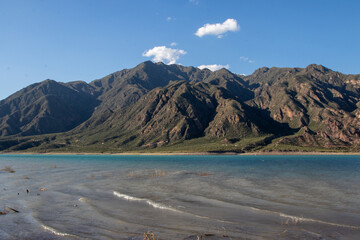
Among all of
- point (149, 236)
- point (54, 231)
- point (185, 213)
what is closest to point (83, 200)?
point (54, 231)

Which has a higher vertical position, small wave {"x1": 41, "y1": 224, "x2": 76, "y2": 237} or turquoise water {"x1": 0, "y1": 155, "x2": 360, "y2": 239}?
small wave {"x1": 41, "y1": 224, "x2": 76, "y2": 237}

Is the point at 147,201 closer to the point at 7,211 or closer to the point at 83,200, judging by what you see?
the point at 83,200

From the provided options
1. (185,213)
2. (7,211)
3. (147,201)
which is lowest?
(147,201)

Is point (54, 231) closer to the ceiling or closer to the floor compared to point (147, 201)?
closer to the ceiling

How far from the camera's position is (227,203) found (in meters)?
34.0

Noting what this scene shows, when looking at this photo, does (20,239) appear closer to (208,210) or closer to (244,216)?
(208,210)

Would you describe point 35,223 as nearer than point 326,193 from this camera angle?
Yes

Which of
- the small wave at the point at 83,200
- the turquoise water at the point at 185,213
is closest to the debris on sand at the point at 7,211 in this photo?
the turquoise water at the point at 185,213

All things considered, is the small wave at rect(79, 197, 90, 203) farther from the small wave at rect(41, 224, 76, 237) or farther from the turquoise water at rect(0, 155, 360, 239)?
the small wave at rect(41, 224, 76, 237)

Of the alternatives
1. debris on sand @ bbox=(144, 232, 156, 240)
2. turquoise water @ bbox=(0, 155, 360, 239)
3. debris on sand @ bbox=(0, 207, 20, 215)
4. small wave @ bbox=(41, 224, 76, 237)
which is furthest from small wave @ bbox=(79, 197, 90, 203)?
debris on sand @ bbox=(144, 232, 156, 240)

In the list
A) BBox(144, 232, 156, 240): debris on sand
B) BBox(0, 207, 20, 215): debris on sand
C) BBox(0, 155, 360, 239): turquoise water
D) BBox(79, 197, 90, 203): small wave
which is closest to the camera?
BBox(144, 232, 156, 240): debris on sand

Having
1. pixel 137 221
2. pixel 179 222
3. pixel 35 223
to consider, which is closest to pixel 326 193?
pixel 179 222

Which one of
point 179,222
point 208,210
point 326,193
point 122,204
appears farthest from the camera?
point 326,193

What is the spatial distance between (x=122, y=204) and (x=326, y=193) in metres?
30.3
